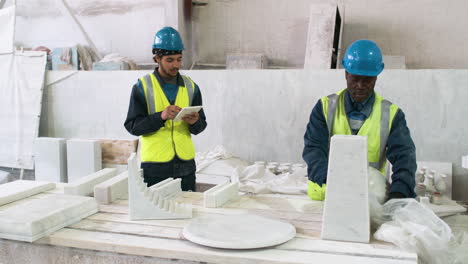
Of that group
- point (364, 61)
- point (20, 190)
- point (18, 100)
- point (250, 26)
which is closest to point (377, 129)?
point (364, 61)

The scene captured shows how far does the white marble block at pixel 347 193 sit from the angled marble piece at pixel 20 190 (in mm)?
1727

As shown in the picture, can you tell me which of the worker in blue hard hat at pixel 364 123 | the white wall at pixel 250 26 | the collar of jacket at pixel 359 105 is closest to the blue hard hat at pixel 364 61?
the worker in blue hard hat at pixel 364 123

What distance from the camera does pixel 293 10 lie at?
6527 millimetres

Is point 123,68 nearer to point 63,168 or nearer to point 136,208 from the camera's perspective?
point 63,168

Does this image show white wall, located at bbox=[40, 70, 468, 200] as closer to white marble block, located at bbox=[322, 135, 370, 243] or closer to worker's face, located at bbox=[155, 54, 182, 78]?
worker's face, located at bbox=[155, 54, 182, 78]

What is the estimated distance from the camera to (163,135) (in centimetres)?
301

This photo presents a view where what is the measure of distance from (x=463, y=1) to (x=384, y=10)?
105 cm

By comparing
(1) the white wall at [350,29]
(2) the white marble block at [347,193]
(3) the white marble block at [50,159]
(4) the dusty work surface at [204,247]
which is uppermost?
(1) the white wall at [350,29]

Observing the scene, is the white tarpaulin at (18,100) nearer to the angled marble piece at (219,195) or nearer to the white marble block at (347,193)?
the angled marble piece at (219,195)

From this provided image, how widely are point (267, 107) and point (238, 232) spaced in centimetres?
367

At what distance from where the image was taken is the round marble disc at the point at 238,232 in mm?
1663

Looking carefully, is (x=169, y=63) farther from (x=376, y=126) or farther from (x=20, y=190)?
(x=376, y=126)

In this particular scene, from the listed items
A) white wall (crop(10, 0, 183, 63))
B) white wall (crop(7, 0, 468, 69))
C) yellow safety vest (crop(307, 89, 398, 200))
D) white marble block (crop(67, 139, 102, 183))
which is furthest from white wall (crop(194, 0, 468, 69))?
yellow safety vest (crop(307, 89, 398, 200))

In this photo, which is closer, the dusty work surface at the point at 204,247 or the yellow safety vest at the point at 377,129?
the dusty work surface at the point at 204,247
